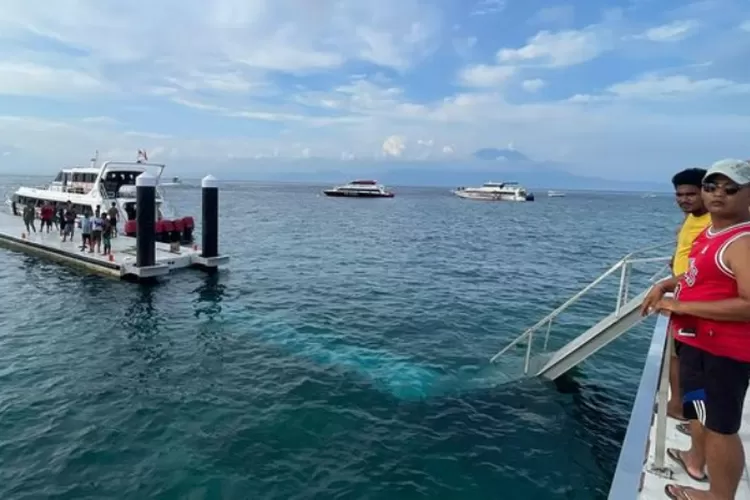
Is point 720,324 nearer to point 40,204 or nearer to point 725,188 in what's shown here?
point 725,188

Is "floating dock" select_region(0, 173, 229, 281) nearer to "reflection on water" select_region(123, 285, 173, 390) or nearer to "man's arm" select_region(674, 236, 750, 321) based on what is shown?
"reflection on water" select_region(123, 285, 173, 390)

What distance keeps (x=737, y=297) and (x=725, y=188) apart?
29.7 inches

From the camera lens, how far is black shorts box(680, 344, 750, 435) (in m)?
3.38

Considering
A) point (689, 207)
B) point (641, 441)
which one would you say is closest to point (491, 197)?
point (689, 207)

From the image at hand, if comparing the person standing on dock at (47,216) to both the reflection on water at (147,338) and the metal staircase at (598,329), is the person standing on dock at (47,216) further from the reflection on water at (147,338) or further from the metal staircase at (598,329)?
the metal staircase at (598,329)

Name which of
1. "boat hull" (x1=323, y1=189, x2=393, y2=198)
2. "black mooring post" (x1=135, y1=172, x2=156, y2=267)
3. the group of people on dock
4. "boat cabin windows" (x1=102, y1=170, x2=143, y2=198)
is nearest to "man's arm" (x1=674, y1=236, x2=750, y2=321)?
"black mooring post" (x1=135, y1=172, x2=156, y2=267)

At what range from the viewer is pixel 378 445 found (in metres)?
8.37

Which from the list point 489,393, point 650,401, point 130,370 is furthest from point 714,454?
point 130,370

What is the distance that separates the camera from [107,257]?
21.5 metres

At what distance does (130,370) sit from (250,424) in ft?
13.6

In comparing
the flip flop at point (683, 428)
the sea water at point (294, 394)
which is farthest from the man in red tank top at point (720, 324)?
the sea water at point (294, 394)

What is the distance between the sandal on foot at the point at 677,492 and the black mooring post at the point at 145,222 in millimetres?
20052

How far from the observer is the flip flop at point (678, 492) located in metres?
3.64

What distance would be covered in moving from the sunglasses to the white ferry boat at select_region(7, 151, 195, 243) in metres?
28.3
